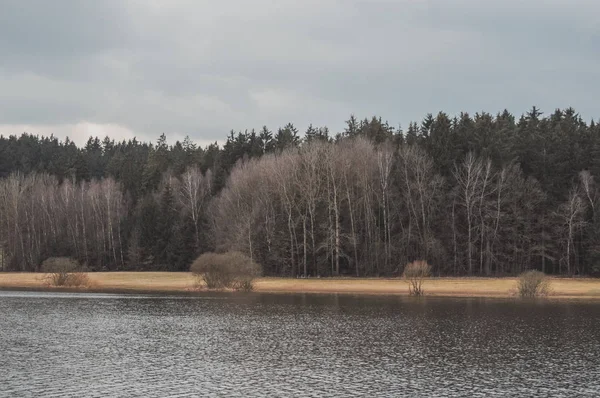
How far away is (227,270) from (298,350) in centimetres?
4533

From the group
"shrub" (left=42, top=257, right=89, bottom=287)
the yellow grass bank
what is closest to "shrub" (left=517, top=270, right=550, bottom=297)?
the yellow grass bank

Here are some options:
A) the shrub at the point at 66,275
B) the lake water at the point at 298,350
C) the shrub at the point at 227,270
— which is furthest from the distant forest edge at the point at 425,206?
the lake water at the point at 298,350

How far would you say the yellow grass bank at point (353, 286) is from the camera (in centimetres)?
7719

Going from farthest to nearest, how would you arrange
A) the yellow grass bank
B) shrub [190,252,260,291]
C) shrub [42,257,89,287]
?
shrub [42,257,89,287] → shrub [190,252,260,291] → the yellow grass bank

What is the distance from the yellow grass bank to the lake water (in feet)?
50.2

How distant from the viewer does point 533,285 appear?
237 ft

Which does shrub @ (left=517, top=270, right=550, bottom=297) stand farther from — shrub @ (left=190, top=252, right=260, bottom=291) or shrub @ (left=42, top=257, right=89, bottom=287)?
shrub @ (left=42, top=257, right=89, bottom=287)

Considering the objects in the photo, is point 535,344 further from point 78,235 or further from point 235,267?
point 78,235

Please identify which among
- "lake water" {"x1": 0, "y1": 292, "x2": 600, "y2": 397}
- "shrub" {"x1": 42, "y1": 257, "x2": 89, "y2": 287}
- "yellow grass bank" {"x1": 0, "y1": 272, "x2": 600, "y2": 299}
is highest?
"shrub" {"x1": 42, "y1": 257, "x2": 89, "y2": 287}

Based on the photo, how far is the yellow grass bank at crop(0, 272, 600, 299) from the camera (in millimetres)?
77188

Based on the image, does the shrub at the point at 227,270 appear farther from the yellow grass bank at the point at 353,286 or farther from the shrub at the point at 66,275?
the shrub at the point at 66,275

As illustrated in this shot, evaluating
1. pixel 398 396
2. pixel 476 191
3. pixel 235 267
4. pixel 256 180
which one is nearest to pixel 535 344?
pixel 398 396

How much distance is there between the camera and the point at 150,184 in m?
148

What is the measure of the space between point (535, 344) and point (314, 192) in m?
59.4
